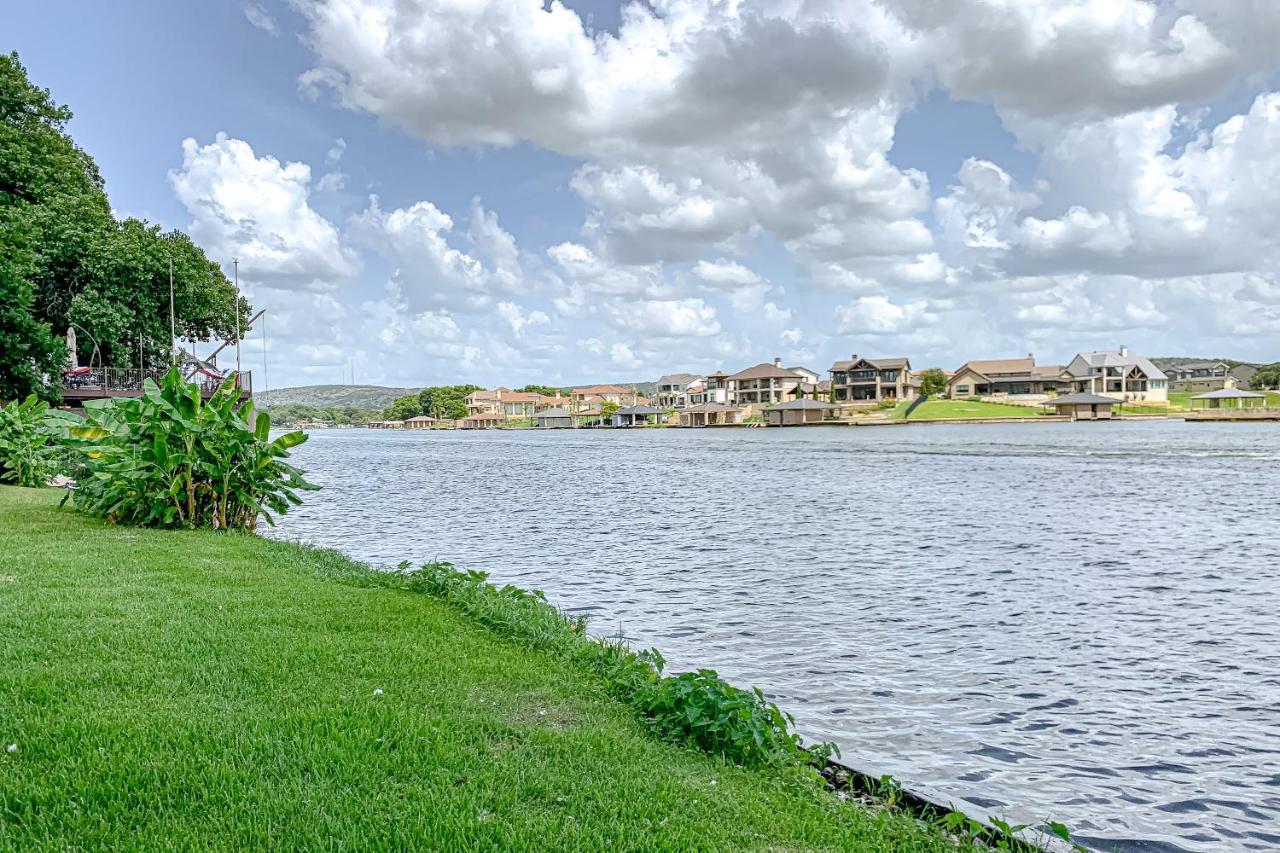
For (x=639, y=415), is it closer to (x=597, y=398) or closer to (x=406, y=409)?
(x=597, y=398)

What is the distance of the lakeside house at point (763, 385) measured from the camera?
448ft

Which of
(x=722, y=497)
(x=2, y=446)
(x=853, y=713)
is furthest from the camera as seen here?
(x=722, y=497)

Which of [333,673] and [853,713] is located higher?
[333,673]

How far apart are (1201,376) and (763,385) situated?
91.0 metres

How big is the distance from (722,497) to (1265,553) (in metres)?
14.1

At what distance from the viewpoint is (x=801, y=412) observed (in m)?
113

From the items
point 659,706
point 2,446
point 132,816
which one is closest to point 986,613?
point 659,706

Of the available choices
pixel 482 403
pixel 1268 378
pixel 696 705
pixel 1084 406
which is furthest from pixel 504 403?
pixel 696 705

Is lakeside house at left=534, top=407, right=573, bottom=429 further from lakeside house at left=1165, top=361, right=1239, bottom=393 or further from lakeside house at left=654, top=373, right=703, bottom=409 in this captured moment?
lakeside house at left=1165, top=361, right=1239, bottom=393

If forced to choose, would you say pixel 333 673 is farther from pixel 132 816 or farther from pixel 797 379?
pixel 797 379

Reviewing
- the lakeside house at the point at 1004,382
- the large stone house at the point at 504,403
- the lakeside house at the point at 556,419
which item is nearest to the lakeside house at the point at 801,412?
the lakeside house at the point at 1004,382

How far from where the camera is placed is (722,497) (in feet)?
84.7

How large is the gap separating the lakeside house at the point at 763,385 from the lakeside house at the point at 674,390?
69.4ft

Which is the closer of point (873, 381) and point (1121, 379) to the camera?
point (1121, 379)
